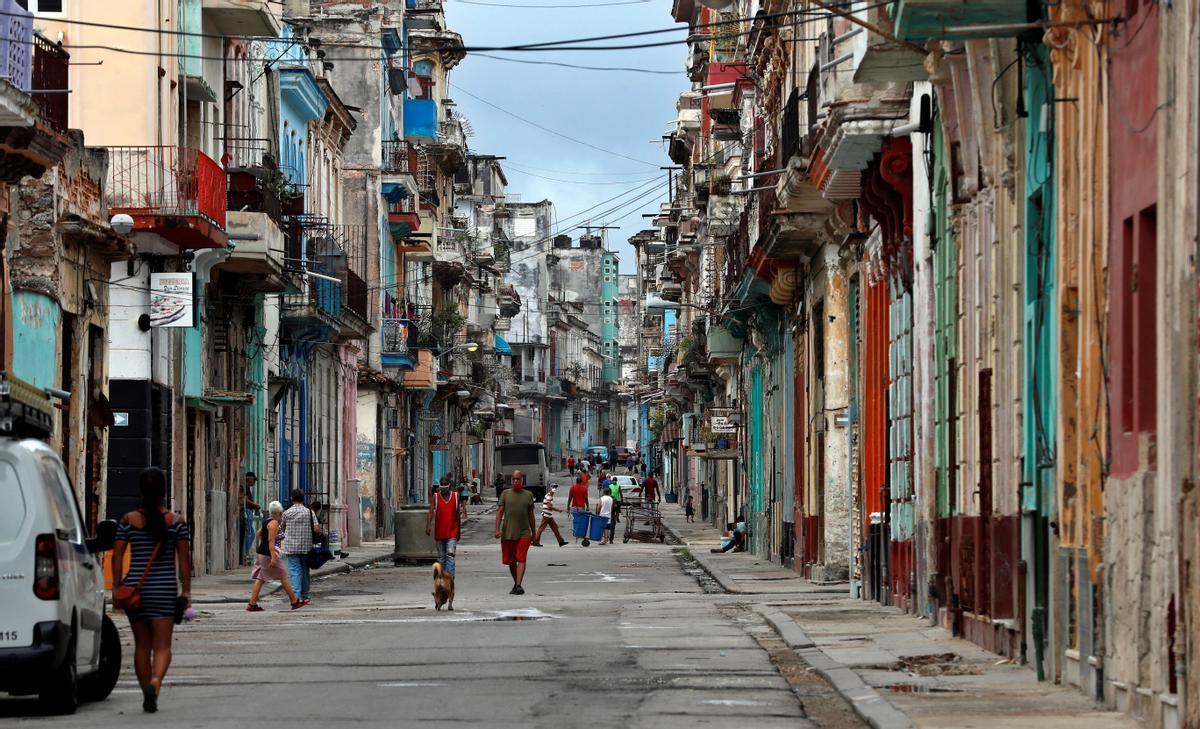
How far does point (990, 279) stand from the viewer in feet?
58.9

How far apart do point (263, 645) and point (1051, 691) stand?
8.29m

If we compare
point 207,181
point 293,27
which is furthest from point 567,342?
point 207,181

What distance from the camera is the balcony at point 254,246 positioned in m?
36.1

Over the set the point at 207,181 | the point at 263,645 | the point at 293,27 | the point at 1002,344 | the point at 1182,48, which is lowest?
the point at 263,645

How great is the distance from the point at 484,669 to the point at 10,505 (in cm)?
461

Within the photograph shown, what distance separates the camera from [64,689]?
1349 centimetres

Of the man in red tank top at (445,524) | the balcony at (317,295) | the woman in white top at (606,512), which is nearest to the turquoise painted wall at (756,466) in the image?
the woman in white top at (606,512)

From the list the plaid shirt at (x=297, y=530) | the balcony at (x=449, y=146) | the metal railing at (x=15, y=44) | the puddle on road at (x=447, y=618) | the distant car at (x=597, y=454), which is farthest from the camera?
the distant car at (x=597, y=454)

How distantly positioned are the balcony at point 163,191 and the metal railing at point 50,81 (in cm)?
453

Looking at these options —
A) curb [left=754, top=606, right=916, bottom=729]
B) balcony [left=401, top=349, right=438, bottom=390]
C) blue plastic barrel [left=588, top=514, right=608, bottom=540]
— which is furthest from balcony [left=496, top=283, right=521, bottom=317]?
curb [left=754, top=606, right=916, bottom=729]

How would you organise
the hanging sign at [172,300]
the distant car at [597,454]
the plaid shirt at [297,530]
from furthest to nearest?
the distant car at [597,454], the hanging sign at [172,300], the plaid shirt at [297,530]

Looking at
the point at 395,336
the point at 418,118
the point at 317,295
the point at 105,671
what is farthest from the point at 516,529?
the point at 418,118

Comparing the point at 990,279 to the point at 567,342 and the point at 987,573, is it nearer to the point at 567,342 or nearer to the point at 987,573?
the point at 987,573

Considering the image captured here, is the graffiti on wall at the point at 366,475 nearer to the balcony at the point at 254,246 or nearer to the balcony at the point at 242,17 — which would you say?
the balcony at the point at 254,246
